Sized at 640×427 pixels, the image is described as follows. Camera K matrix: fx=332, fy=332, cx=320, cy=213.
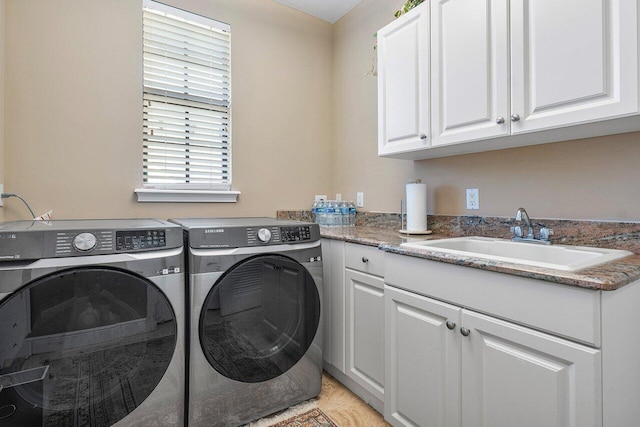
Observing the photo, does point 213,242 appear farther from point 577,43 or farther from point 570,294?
point 577,43

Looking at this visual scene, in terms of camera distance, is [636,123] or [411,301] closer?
[636,123]

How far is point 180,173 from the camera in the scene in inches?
88.1

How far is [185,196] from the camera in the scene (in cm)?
222

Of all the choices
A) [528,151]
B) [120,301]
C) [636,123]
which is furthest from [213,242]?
[636,123]

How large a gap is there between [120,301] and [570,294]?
4.88ft

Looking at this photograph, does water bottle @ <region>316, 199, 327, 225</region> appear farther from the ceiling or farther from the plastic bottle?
the ceiling

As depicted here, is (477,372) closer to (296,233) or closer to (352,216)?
(296,233)

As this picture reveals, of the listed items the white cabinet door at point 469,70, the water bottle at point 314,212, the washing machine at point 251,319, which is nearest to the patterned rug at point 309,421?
the washing machine at point 251,319

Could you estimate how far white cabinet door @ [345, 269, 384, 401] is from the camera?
165 centimetres

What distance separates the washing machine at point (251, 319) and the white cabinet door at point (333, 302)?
0.16m

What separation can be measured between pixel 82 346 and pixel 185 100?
164cm

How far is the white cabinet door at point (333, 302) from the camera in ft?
6.24

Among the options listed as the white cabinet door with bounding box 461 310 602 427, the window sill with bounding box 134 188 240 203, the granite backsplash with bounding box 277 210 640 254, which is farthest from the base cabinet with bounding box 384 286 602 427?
the window sill with bounding box 134 188 240 203

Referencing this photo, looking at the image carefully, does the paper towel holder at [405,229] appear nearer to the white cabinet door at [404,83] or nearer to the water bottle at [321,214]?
A: the white cabinet door at [404,83]
